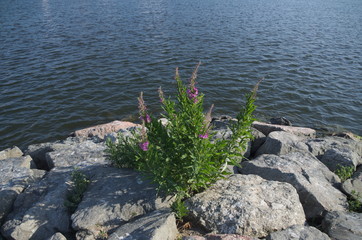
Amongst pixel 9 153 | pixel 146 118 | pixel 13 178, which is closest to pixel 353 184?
pixel 146 118

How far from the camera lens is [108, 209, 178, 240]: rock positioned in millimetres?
4996

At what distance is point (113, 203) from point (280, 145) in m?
5.35

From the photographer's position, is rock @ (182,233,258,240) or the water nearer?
rock @ (182,233,258,240)

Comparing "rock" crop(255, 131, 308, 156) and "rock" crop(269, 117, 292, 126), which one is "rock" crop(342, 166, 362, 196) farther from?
"rock" crop(269, 117, 292, 126)

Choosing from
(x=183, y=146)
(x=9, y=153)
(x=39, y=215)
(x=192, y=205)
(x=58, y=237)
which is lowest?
(x=9, y=153)

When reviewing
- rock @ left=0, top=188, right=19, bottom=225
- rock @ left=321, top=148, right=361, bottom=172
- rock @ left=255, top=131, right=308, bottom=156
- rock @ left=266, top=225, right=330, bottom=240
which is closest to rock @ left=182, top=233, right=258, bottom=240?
rock @ left=266, top=225, right=330, bottom=240

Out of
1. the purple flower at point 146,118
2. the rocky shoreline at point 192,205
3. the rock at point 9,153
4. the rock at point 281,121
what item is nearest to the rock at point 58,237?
the rocky shoreline at point 192,205

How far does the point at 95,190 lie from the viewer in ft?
21.3

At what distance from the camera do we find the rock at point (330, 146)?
30.8 feet

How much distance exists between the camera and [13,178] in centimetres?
788

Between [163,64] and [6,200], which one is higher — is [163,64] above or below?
below

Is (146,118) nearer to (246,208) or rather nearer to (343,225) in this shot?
(246,208)

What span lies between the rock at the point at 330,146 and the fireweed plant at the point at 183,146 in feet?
15.1

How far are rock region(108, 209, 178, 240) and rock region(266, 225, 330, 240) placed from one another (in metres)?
1.79
